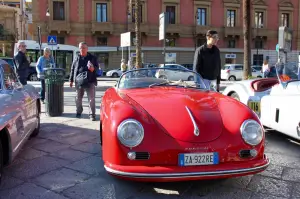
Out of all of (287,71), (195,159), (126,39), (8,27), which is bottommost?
(195,159)

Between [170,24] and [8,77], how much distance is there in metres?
34.0

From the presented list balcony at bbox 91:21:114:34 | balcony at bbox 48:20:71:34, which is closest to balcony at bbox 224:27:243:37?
balcony at bbox 91:21:114:34

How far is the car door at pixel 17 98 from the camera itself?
13.1 feet

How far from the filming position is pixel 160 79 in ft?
16.1

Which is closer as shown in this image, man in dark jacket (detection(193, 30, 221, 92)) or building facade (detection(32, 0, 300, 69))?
man in dark jacket (detection(193, 30, 221, 92))

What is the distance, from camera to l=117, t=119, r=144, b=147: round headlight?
10.3 feet

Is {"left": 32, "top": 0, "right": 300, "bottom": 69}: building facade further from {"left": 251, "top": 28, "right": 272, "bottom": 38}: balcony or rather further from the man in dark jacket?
the man in dark jacket

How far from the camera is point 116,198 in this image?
3.21 m

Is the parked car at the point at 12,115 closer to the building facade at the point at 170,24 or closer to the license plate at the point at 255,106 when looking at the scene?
the license plate at the point at 255,106

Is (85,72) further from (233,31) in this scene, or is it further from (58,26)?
(233,31)

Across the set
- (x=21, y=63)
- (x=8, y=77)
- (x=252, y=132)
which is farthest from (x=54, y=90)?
(x=252, y=132)

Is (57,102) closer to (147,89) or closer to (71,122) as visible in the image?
(71,122)

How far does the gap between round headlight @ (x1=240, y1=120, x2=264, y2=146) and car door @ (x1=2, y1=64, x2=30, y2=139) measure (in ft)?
8.77

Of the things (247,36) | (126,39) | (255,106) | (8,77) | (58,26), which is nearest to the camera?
(8,77)
